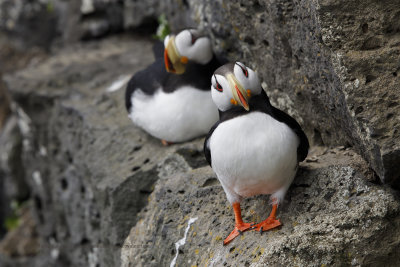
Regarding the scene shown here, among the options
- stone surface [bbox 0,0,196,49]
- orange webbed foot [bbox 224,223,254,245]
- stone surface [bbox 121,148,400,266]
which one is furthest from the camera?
stone surface [bbox 0,0,196,49]

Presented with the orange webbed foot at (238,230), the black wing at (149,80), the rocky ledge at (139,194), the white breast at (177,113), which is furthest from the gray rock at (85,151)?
the orange webbed foot at (238,230)

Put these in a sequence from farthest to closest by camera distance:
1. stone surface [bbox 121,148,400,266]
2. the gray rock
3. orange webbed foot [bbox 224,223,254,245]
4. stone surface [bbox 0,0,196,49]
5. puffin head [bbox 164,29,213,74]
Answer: stone surface [bbox 0,0,196,49] < the gray rock < puffin head [bbox 164,29,213,74] < orange webbed foot [bbox 224,223,254,245] < stone surface [bbox 121,148,400,266]

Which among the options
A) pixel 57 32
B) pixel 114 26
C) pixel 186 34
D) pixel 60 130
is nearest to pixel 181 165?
pixel 186 34

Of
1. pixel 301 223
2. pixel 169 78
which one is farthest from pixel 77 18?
pixel 301 223

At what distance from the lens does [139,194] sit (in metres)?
4.31

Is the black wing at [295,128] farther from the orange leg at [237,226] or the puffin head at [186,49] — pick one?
the puffin head at [186,49]

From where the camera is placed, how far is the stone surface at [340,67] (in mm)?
3014

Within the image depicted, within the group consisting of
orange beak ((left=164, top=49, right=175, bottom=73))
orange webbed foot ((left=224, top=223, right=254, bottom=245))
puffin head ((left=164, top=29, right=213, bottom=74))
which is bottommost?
orange webbed foot ((left=224, top=223, right=254, bottom=245))

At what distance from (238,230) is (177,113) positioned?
137 cm

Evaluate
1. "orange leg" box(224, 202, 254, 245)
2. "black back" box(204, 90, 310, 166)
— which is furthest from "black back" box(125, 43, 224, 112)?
"orange leg" box(224, 202, 254, 245)

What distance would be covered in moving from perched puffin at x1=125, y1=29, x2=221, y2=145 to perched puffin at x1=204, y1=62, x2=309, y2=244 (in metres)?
1.14

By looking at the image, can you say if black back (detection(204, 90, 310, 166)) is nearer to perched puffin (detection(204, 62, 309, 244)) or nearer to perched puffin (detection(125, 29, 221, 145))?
perched puffin (detection(204, 62, 309, 244))

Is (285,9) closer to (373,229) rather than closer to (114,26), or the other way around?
Result: (373,229)

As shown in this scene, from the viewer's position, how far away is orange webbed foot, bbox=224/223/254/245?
3154 millimetres
